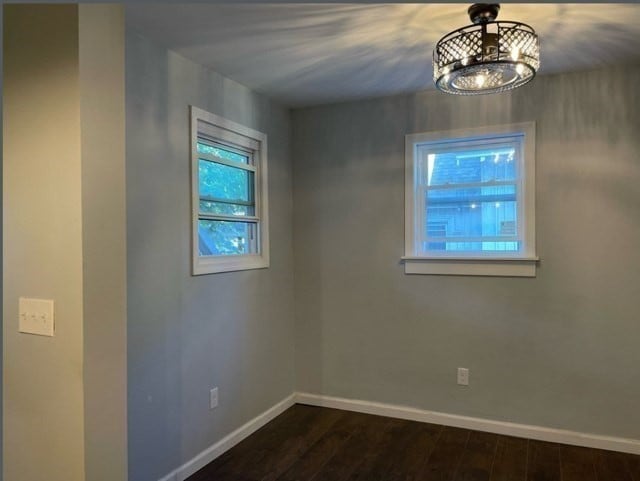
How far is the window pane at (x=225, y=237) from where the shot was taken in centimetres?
283

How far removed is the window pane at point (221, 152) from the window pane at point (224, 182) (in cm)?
6

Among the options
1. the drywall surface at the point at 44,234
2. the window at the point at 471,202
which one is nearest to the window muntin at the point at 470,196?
the window at the point at 471,202

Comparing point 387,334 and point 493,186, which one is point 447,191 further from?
point 387,334

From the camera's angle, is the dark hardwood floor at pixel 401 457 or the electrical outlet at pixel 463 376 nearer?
the dark hardwood floor at pixel 401 457

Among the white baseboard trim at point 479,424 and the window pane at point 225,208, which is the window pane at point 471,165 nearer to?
the window pane at point 225,208

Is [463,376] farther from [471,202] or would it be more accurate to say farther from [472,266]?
[471,202]

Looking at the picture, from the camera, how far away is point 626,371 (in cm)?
279

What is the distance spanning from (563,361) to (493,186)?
1235 millimetres

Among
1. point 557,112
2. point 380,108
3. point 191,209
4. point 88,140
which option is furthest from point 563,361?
point 88,140

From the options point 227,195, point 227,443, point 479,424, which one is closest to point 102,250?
point 227,195

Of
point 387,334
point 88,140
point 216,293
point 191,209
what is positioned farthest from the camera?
point 387,334

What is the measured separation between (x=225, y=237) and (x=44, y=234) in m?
1.39

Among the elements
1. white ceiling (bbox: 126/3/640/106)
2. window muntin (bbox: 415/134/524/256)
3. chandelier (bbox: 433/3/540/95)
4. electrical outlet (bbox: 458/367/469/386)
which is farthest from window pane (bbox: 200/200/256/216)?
electrical outlet (bbox: 458/367/469/386)

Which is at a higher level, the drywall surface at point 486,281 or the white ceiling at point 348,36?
the white ceiling at point 348,36
